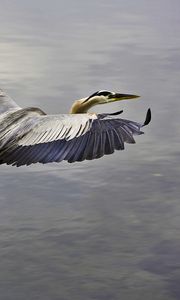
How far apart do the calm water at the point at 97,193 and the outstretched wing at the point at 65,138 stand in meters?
0.98

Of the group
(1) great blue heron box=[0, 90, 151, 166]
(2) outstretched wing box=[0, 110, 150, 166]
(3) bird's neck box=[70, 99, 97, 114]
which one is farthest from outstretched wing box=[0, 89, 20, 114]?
(2) outstretched wing box=[0, 110, 150, 166]

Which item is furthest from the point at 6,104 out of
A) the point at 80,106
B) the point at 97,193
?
the point at 97,193

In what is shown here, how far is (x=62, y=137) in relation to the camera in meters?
6.77

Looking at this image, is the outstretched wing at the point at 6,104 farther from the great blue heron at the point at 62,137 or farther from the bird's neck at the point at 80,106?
the great blue heron at the point at 62,137

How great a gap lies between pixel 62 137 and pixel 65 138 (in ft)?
0.11

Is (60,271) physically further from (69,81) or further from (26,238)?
(69,81)

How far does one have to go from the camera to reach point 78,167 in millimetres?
10078

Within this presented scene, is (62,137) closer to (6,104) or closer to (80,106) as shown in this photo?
(80,106)

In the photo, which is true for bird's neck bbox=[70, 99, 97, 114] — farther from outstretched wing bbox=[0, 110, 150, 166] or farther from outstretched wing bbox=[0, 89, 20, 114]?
outstretched wing bbox=[0, 110, 150, 166]

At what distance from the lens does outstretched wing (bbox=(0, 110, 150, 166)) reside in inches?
257

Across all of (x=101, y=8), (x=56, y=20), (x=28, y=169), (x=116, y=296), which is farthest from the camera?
(x=101, y=8)

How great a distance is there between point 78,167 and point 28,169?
0.46 m

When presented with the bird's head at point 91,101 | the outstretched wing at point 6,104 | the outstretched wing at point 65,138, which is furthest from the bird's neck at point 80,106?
the outstretched wing at point 65,138

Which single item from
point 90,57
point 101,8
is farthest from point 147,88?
point 101,8
